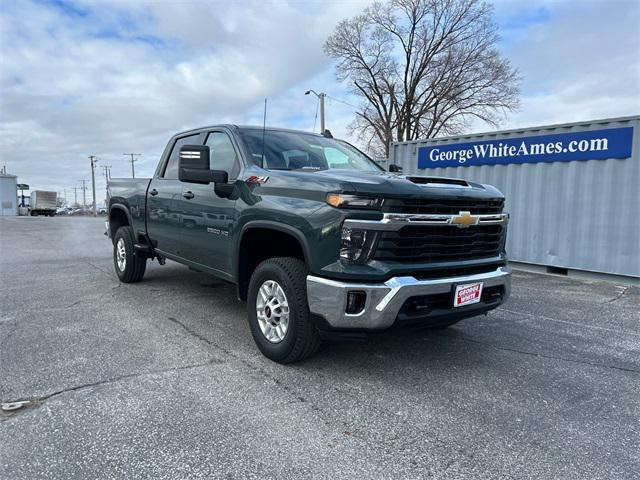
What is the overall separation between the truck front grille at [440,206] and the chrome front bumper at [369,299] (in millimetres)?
476

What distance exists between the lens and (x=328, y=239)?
10.4ft

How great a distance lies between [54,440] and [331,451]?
5.00ft

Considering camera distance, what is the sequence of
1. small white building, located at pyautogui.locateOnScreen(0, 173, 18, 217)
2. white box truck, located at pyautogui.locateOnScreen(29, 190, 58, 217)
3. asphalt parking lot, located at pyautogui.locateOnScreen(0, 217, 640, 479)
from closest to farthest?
1. asphalt parking lot, located at pyautogui.locateOnScreen(0, 217, 640, 479)
2. small white building, located at pyautogui.locateOnScreen(0, 173, 18, 217)
3. white box truck, located at pyautogui.locateOnScreen(29, 190, 58, 217)

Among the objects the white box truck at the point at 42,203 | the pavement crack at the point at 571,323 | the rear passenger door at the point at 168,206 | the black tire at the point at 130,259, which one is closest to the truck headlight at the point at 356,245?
the rear passenger door at the point at 168,206

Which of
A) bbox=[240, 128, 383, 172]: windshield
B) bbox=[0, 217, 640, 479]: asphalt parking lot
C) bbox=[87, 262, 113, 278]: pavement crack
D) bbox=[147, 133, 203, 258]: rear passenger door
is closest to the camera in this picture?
bbox=[0, 217, 640, 479]: asphalt parking lot

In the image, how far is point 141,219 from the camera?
6.11 metres

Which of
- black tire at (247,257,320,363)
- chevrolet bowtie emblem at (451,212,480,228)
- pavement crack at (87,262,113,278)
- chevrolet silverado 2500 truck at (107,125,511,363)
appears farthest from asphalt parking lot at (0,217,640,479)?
pavement crack at (87,262,113,278)

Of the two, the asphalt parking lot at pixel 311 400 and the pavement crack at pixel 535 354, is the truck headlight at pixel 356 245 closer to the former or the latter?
the asphalt parking lot at pixel 311 400

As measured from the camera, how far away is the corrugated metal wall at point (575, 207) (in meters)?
7.75

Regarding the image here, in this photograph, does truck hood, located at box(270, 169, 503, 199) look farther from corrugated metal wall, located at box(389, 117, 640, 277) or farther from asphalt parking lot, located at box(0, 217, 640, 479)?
corrugated metal wall, located at box(389, 117, 640, 277)

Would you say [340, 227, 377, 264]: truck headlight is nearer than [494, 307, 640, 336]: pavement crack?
Yes

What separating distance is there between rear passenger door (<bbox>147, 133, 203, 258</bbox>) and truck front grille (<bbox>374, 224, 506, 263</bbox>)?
2681mm

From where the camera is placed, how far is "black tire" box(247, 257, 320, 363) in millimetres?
3385

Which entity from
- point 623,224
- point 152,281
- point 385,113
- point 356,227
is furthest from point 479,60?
point 356,227
